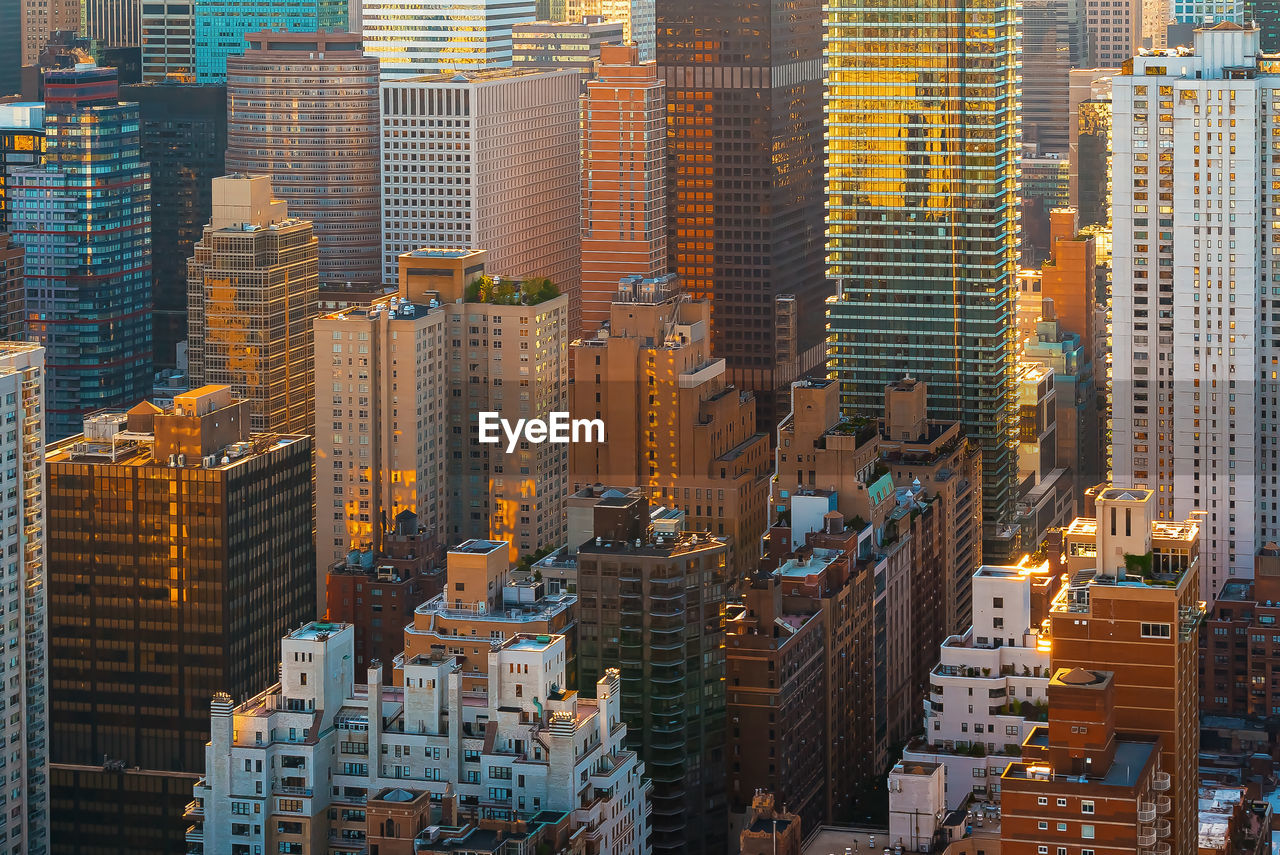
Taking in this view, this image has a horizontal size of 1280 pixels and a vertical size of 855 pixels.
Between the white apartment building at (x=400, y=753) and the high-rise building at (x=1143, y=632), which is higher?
the high-rise building at (x=1143, y=632)

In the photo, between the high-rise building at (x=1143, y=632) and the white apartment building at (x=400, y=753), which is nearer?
the high-rise building at (x=1143, y=632)

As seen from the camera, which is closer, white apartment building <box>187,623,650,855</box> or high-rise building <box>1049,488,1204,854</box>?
high-rise building <box>1049,488,1204,854</box>

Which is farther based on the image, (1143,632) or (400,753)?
(400,753)

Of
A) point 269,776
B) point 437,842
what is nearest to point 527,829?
point 437,842

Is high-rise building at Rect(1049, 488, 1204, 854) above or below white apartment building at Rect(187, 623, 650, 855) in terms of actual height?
above
